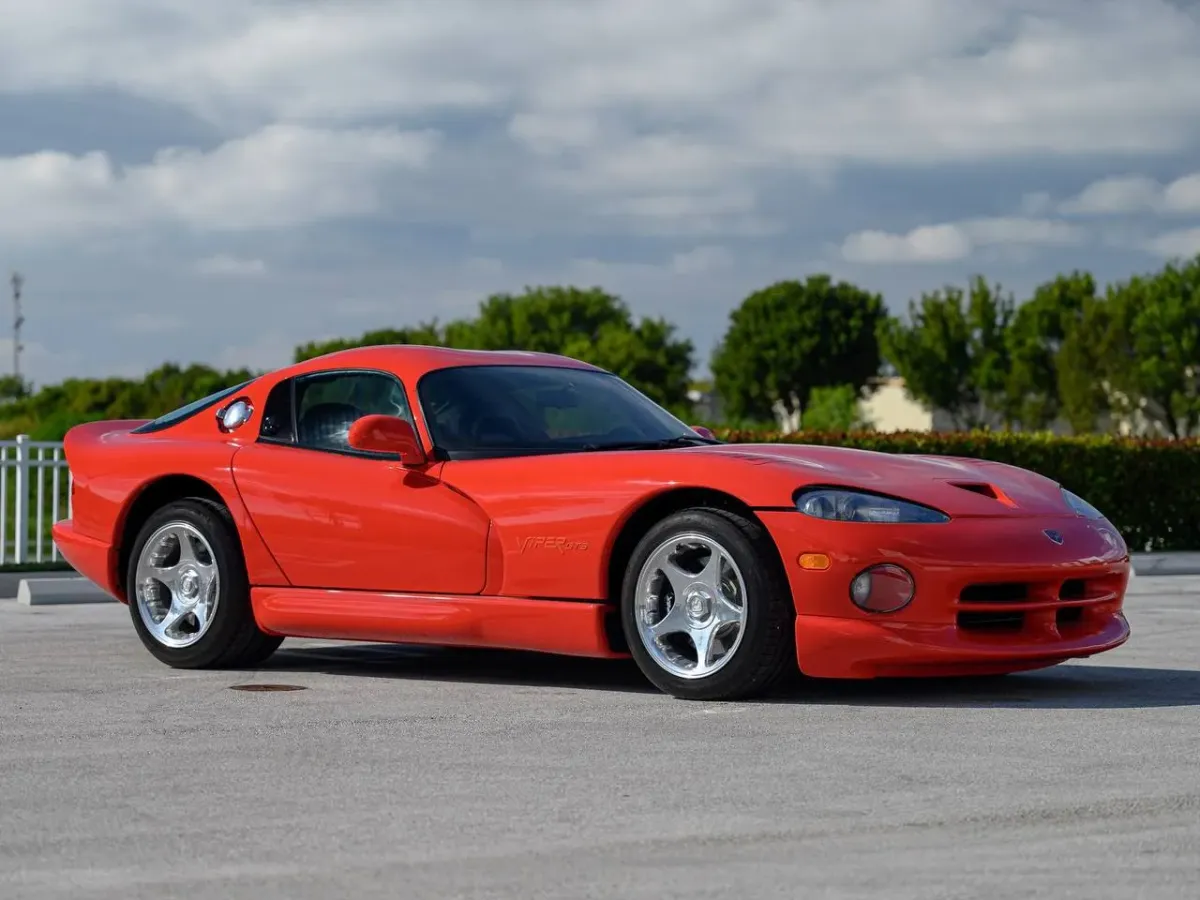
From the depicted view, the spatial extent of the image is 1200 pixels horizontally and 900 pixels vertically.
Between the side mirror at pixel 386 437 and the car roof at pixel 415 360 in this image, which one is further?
the car roof at pixel 415 360

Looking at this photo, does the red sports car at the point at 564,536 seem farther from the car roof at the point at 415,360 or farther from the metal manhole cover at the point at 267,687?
the metal manhole cover at the point at 267,687

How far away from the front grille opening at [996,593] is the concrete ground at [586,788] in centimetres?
38

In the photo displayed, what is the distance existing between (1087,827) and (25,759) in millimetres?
3141

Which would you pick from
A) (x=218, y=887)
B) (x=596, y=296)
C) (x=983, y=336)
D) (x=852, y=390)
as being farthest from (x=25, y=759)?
(x=596, y=296)

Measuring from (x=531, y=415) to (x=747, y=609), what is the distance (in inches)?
62.7

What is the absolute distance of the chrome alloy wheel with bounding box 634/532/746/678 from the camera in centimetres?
695

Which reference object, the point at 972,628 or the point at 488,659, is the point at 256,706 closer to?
the point at 488,659

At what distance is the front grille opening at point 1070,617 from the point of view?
7191 millimetres

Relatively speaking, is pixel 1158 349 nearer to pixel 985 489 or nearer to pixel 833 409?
pixel 833 409

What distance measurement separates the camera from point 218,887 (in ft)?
13.0

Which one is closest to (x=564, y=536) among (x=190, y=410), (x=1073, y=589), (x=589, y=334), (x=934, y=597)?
(x=934, y=597)

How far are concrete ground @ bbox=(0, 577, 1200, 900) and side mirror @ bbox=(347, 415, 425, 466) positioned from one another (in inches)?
37.7

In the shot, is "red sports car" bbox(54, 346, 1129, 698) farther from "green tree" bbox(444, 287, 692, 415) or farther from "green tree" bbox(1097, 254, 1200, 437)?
"green tree" bbox(444, 287, 692, 415)

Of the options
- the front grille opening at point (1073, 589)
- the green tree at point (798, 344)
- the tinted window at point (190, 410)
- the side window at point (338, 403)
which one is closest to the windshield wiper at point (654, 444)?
the side window at point (338, 403)
